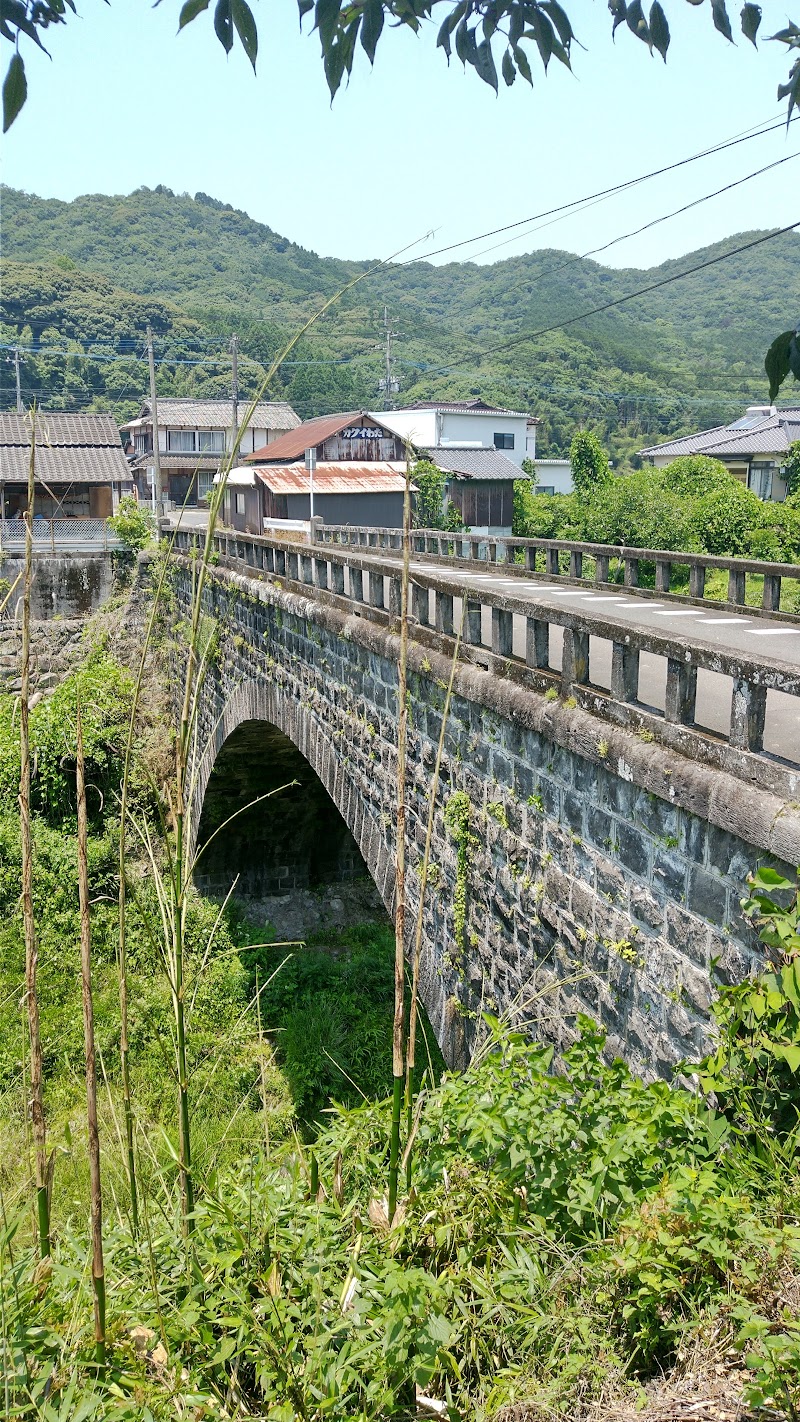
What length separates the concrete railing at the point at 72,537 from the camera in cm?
2361

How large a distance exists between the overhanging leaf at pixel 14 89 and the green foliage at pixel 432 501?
29283 millimetres

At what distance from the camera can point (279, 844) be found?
1852 centimetres

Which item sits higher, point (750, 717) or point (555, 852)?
point (750, 717)

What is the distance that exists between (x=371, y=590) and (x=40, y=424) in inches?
279

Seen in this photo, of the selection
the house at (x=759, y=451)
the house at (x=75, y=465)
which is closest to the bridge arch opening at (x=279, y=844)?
the house at (x=75, y=465)

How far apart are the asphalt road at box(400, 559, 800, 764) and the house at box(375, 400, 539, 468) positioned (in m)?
33.6

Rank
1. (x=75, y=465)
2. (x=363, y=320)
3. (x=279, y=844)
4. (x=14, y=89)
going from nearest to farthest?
1. (x=14, y=89)
2. (x=279, y=844)
3. (x=75, y=465)
4. (x=363, y=320)

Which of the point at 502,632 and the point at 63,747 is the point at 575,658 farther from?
the point at 63,747

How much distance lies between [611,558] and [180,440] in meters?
35.0

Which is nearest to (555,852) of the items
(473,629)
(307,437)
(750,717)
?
(750,717)

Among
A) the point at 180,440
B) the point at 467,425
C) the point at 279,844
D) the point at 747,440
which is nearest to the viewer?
the point at 279,844

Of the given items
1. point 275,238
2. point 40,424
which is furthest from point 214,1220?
point 275,238

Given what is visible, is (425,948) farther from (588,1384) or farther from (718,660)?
(588,1384)

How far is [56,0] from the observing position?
127 inches
